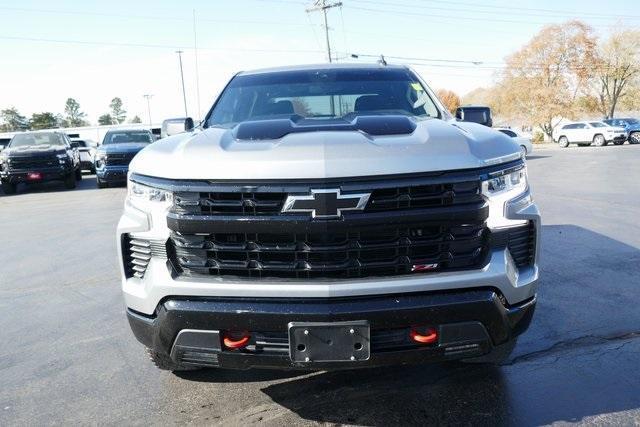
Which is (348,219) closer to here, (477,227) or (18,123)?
(477,227)

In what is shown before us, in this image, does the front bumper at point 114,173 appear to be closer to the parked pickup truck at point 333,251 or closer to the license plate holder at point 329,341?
the parked pickup truck at point 333,251

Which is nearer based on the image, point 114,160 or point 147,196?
point 147,196

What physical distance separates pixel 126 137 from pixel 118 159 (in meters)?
1.68

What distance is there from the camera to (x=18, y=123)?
374 feet

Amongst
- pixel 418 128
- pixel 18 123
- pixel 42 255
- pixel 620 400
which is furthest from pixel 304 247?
pixel 18 123

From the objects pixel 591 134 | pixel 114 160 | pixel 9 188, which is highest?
pixel 114 160

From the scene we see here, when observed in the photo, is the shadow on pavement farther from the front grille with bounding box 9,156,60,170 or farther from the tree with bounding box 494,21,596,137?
the tree with bounding box 494,21,596,137

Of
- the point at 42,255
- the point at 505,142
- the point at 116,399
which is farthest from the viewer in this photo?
the point at 42,255

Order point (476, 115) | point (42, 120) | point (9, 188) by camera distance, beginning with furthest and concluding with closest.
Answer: point (42, 120), point (9, 188), point (476, 115)

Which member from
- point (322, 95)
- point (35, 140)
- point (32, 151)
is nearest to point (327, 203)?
point (322, 95)

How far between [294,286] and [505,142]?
1323mm

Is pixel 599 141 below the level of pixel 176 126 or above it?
below

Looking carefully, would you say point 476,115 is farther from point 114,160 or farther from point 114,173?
point 114,160

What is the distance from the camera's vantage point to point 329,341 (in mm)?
2387
